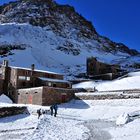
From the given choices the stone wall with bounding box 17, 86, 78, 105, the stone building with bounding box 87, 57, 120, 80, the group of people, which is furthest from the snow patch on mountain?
the group of people

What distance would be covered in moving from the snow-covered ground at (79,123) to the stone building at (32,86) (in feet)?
7.63

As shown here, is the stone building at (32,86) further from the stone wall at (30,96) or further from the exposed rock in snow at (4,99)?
the exposed rock in snow at (4,99)

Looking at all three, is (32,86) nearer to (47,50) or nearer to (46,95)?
(46,95)

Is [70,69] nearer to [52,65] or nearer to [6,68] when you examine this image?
[52,65]

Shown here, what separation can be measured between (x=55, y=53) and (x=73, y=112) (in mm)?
92019

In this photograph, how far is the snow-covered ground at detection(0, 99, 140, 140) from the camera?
2791 cm

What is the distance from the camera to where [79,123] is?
123ft

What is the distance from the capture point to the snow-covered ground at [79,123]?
1099 inches

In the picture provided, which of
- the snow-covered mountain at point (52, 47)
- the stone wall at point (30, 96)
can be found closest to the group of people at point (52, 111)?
the stone wall at point (30, 96)

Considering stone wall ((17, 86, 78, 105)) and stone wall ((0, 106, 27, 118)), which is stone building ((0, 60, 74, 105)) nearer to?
stone wall ((17, 86, 78, 105))

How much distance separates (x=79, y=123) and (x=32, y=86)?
29.8 metres

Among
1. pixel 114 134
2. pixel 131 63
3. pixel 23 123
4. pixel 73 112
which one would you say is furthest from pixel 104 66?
pixel 114 134

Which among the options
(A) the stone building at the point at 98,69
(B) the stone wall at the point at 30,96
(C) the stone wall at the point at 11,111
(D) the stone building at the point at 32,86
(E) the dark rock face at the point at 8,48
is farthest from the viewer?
(E) the dark rock face at the point at 8,48

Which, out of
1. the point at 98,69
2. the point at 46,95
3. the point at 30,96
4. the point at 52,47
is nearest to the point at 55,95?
the point at 46,95
